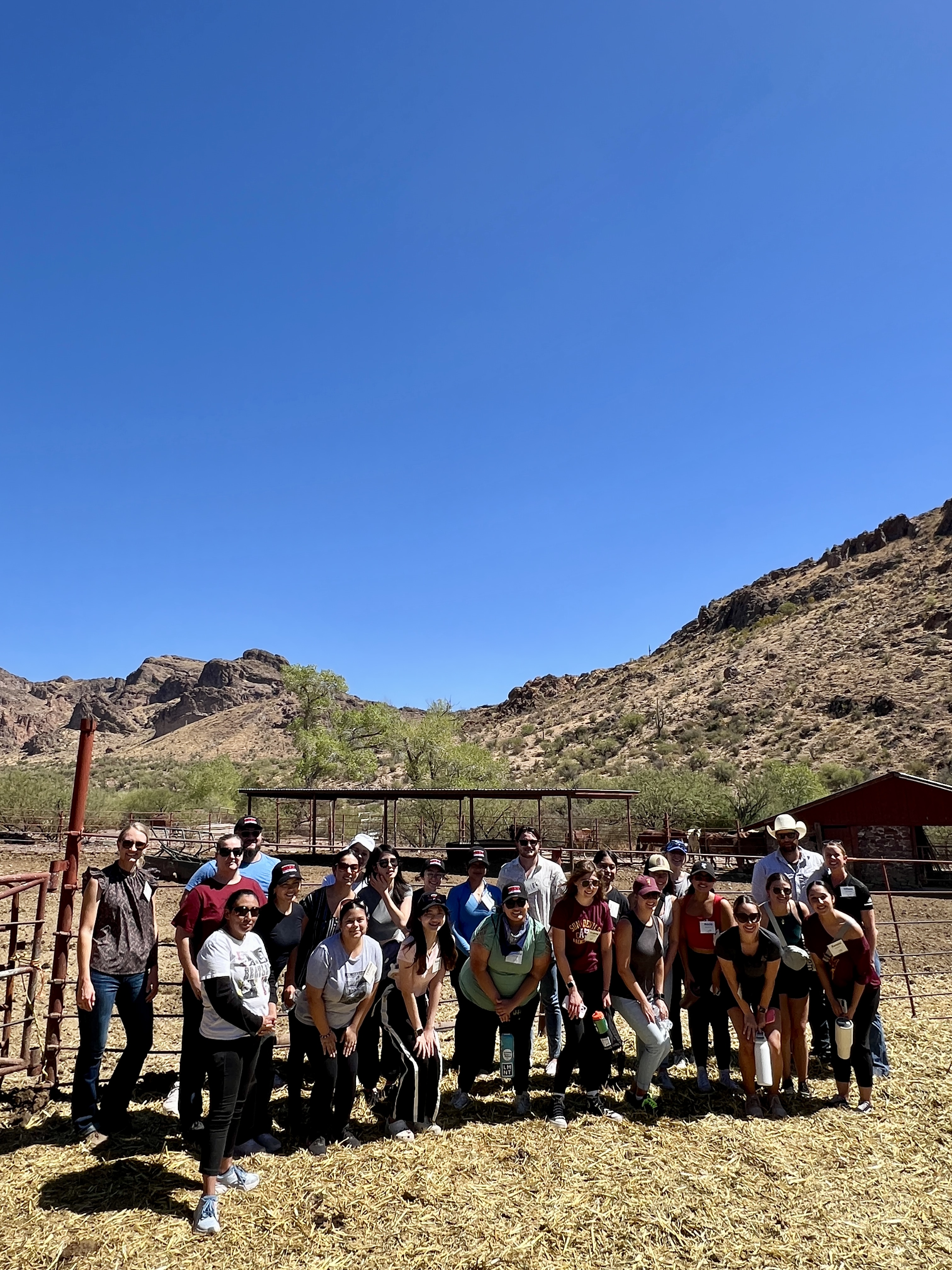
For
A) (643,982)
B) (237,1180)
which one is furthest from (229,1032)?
(643,982)

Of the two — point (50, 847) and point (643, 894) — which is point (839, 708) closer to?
point (50, 847)

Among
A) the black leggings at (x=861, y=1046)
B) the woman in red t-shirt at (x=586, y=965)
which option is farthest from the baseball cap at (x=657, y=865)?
the black leggings at (x=861, y=1046)

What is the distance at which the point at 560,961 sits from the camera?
5.32 m

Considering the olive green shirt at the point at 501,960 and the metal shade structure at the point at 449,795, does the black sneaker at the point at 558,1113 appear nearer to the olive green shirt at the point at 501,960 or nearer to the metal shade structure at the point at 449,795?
the olive green shirt at the point at 501,960

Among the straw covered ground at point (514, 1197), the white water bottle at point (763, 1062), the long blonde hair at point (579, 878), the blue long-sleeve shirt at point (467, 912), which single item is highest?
the long blonde hair at point (579, 878)

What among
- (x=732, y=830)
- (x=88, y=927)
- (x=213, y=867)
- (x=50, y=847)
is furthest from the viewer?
(x=732, y=830)

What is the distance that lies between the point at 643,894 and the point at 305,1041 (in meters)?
2.58

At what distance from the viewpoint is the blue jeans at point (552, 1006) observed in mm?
5852

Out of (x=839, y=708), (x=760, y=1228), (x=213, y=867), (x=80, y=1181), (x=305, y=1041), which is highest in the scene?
(x=839, y=708)

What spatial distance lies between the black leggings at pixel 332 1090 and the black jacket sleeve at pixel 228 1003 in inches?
32.8

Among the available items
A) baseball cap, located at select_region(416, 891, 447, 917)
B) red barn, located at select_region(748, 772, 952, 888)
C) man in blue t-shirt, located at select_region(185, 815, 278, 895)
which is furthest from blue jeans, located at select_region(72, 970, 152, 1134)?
red barn, located at select_region(748, 772, 952, 888)

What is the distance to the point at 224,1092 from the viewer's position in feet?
12.8

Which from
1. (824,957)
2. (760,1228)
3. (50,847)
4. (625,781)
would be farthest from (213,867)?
(625,781)

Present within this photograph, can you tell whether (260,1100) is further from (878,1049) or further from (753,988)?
(878,1049)
